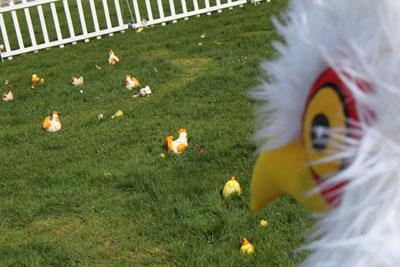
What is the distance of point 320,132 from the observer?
0.84 meters

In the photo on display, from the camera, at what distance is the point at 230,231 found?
2738mm

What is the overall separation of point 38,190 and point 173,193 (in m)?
1.03

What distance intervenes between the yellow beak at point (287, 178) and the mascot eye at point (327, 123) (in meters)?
0.05

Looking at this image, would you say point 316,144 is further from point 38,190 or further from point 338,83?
→ point 38,190

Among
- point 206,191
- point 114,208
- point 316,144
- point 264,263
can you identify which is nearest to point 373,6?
point 316,144

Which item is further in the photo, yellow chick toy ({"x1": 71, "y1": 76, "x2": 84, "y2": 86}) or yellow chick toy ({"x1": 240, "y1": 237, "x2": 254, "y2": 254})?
yellow chick toy ({"x1": 71, "y1": 76, "x2": 84, "y2": 86})

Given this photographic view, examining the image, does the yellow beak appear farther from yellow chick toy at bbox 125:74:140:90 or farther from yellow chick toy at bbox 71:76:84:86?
yellow chick toy at bbox 71:76:84:86

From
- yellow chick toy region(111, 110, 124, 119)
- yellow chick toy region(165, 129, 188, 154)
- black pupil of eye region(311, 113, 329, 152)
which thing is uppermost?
black pupil of eye region(311, 113, 329, 152)

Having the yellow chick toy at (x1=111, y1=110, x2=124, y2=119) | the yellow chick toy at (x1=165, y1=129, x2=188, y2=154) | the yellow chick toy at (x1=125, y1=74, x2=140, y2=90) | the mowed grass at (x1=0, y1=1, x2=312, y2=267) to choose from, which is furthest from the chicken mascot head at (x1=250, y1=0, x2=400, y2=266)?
the yellow chick toy at (x1=125, y1=74, x2=140, y2=90)

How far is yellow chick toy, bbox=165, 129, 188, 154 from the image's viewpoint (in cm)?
387

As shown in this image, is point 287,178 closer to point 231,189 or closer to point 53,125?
point 231,189

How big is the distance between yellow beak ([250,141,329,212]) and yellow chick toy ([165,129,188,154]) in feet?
8.86

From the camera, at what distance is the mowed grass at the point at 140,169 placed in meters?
2.76

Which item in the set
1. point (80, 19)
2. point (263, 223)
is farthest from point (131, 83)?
point (80, 19)
